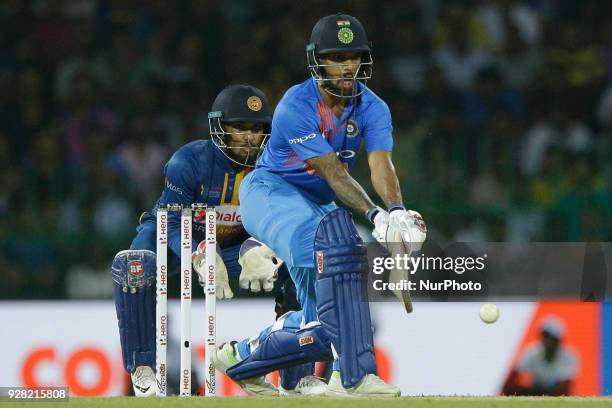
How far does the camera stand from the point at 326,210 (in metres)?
6.13

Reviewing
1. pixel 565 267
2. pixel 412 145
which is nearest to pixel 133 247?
pixel 565 267

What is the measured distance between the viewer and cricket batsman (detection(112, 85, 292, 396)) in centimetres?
654

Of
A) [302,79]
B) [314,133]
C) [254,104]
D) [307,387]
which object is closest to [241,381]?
[307,387]

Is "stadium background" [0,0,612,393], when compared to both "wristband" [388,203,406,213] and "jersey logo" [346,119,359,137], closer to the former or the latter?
"jersey logo" [346,119,359,137]

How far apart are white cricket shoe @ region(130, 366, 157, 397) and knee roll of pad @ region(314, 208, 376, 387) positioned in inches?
57.0

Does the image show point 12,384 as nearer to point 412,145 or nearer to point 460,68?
point 412,145

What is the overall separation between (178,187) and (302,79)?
4.00 metres

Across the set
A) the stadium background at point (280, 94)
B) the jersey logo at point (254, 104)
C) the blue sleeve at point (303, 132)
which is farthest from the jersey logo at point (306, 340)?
the stadium background at point (280, 94)

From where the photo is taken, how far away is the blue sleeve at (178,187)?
22.3ft

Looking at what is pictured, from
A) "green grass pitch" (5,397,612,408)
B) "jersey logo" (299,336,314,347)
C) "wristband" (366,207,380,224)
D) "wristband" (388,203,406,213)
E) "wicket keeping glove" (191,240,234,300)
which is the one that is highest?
"wristband" (388,203,406,213)

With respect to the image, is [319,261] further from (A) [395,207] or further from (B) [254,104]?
(B) [254,104]

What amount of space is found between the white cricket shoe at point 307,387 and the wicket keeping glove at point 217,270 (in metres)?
0.56

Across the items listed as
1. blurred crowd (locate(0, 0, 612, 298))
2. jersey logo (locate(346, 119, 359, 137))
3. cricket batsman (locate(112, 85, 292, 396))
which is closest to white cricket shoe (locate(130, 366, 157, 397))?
cricket batsman (locate(112, 85, 292, 396))

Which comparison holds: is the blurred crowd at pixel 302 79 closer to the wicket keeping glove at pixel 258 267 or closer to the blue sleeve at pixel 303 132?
the wicket keeping glove at pixel 258 267
